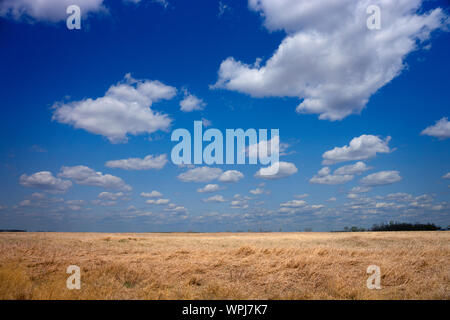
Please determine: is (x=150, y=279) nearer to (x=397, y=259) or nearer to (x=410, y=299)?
(x=410, y=299)

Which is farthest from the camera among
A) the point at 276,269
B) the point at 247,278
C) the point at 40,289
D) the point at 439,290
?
the point at 276,269

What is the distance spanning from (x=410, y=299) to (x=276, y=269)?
647 cm

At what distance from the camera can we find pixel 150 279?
14.6 meters
